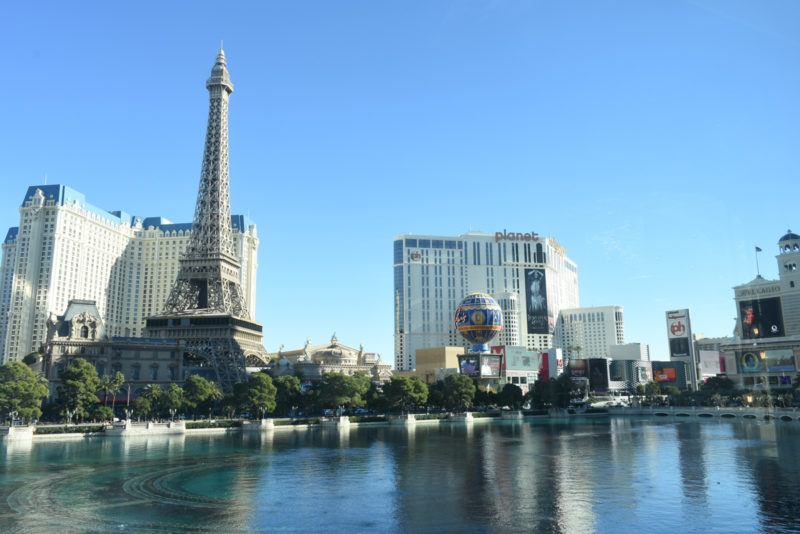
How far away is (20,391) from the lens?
8488cm

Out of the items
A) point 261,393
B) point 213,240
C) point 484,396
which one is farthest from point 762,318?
point 213,240

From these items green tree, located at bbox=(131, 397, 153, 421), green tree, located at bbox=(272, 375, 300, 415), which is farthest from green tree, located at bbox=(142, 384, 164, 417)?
green tree, located at bbox=(272, 375, 300, 415)

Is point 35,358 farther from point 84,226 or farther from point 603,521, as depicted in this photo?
point 603,521

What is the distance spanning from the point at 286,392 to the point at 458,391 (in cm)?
3921

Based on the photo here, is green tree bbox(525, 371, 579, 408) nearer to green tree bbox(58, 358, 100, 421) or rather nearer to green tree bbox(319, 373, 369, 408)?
green tree bbox(319, 373, 369, 408)

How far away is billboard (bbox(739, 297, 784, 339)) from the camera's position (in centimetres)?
16962

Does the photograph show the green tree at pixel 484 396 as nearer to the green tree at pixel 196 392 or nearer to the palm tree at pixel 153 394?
the green tree at pixel 196 392

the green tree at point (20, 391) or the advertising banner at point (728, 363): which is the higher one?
the advertising banner at point (728, 363)

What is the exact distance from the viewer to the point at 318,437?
91188 millimetres

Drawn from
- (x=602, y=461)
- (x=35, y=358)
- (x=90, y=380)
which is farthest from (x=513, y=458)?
(x=35, y=358)

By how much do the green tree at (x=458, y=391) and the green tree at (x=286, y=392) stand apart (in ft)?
114

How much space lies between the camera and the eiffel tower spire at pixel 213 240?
140125 millimetres

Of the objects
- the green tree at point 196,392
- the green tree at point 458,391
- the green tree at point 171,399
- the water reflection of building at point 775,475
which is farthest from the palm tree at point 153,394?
the water reflection of building at point 775,475

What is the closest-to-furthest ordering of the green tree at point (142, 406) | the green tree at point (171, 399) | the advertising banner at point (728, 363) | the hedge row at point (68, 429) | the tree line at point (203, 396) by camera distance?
1. the hedge row at point (68, 429)
2. the tree line at point (203, 396)
3. the green tree at point (142, 406)
4. the green tree at point (171, 399)
5. the advertising banner at point (728, 363)
